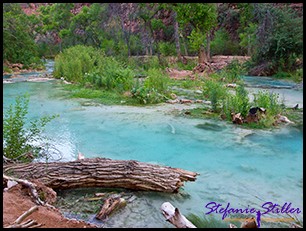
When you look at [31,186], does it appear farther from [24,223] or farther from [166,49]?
[166,49]

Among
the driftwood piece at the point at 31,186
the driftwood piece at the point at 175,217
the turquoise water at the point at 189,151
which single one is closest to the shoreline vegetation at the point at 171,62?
the driftwood piece at the point at 31,186

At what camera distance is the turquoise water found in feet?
11.4

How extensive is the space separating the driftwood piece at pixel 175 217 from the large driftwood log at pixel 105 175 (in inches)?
20.6

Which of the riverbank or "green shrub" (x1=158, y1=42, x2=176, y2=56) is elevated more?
the riverbank

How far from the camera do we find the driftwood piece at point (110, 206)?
9.96 ft

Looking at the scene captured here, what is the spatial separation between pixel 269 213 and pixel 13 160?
2772mm

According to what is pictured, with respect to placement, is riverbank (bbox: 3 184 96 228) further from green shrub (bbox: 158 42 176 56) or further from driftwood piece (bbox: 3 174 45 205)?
green shrub (bbox: 158 42 176 56)

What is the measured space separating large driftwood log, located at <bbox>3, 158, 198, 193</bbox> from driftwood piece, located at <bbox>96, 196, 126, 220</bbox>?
30 centimetres

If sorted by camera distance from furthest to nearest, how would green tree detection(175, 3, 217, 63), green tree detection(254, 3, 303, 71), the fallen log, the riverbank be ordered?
green tree detection(175, 3, 217, 63) < green tree detection(254, 3, 303, 71) < the riverbank < the fallen log

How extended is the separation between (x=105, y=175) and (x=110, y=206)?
0.53 m

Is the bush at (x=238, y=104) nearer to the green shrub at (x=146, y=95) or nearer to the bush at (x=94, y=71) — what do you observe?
the green shrub at (x=146, y=95)

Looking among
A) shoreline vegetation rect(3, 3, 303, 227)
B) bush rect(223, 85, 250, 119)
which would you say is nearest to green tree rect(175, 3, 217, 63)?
shoreline vegetation rect(3, 3, 303, 227)

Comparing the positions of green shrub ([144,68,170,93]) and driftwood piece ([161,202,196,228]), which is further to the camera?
green shrub ([144,68,170,93])

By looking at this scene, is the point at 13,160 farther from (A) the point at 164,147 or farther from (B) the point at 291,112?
(B) the point at 291,112
